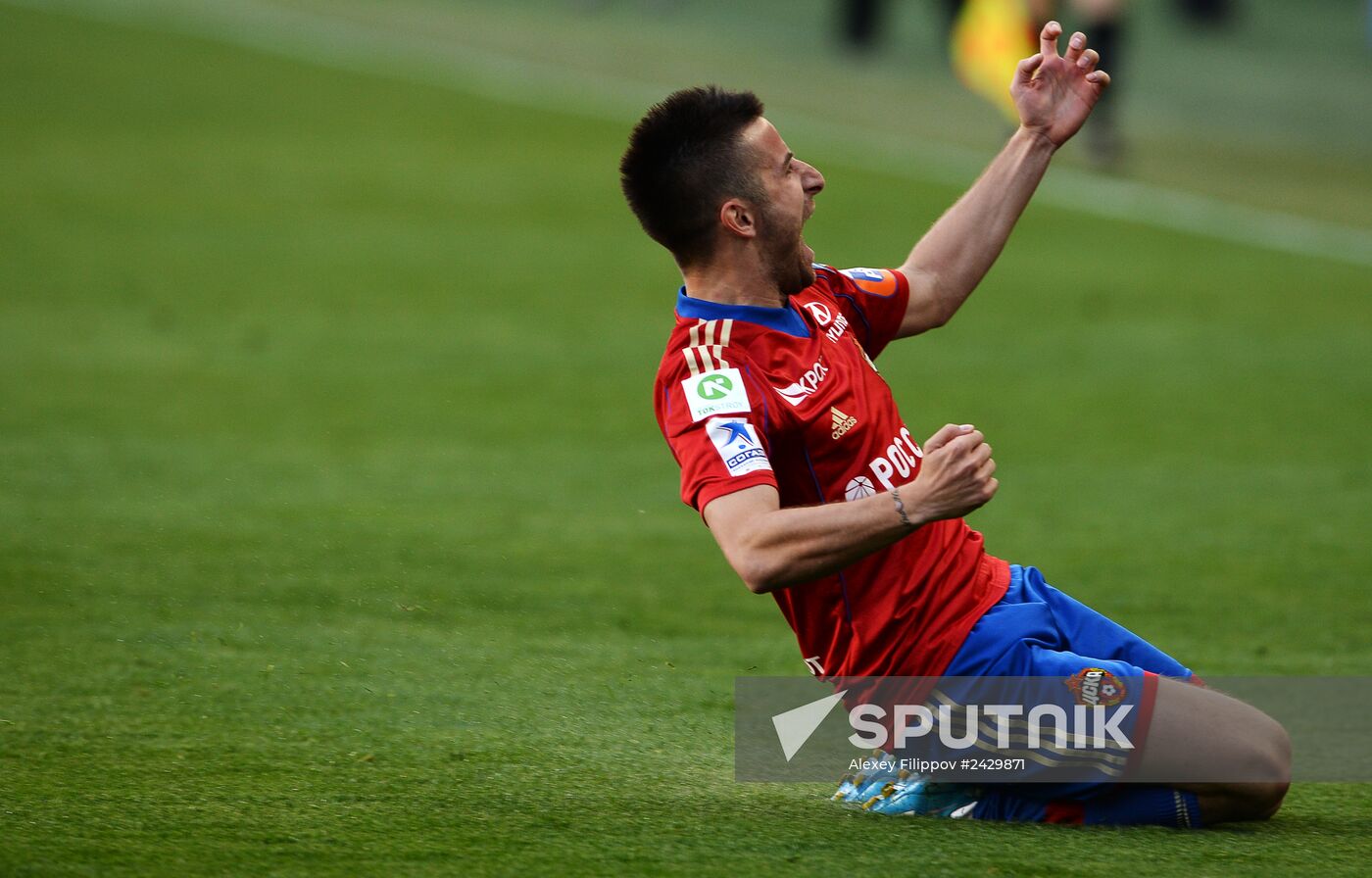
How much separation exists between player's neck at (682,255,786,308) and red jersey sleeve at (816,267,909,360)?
16.4 inches

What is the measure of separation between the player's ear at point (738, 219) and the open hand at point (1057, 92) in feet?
3.40

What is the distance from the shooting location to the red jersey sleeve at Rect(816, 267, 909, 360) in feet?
14.8

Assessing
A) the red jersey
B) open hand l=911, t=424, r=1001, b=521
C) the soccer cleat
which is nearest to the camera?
open hand l=911, t=424, r=1001, b=521

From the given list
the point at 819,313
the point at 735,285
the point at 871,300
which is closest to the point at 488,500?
the point at 871,300

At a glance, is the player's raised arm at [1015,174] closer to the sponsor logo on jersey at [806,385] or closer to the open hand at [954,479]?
the sponsor logo on jersey at [806,385]

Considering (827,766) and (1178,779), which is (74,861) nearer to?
(827,766)

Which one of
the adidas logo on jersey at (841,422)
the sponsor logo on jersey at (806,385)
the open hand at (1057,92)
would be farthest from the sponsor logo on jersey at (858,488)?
the open hand at (1057,92)

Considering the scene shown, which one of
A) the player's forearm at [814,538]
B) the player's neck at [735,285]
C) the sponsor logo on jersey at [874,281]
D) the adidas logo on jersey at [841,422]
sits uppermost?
the sponsor logo on jersey at [874,281]

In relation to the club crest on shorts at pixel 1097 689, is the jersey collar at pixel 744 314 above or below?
above

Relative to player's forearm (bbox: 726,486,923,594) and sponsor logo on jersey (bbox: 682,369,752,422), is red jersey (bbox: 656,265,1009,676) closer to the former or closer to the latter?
sponsor logo on jersey (bbox: 682,369,752,422)

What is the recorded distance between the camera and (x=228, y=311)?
11219mm

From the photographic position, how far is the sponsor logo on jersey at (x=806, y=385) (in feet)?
13.0

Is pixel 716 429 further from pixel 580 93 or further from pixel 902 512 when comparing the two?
pixel 580 93

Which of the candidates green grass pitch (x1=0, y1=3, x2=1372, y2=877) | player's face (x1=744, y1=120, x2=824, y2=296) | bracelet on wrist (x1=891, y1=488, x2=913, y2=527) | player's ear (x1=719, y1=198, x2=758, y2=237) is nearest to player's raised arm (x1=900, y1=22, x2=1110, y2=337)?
player's face (x1=744, y1=120, x2=824, y2=296)
